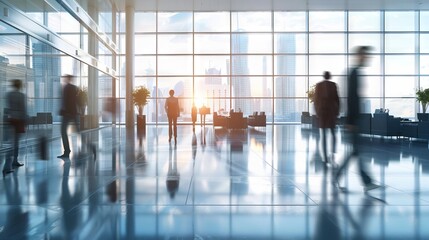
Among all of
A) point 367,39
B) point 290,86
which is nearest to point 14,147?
point 290,86

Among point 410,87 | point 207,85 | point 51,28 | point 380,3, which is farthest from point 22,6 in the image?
point 410,87

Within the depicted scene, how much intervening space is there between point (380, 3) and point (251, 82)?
28.6ft

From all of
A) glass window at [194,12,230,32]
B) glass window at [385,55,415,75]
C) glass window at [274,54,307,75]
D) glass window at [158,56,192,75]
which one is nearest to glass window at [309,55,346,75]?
glass window at [274,54,307,75]

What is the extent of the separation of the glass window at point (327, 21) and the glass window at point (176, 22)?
7.75 meters

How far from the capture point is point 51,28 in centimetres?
1066

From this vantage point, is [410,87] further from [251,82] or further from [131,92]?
[131,92]

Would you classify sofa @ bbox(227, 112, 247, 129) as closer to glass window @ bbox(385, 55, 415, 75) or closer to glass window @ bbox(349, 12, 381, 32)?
glass window @ bbox(349, 12, 381, 32)

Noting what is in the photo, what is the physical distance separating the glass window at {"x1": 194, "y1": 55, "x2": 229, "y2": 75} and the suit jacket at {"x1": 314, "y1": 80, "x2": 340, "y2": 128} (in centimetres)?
1784

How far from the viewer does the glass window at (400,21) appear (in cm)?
2391

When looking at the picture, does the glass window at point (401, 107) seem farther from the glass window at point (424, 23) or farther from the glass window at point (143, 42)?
the glass window at point (143, 42)

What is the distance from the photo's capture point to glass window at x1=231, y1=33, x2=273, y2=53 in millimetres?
24172

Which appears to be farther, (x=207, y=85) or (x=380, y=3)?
(x=207, y=85)

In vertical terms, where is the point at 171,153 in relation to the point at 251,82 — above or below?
below

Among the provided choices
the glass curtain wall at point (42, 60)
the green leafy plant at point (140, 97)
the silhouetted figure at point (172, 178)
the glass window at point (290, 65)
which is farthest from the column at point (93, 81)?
the glass window at point (290, 65)
